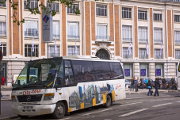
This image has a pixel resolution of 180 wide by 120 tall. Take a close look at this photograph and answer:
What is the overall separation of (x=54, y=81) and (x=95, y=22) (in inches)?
1547

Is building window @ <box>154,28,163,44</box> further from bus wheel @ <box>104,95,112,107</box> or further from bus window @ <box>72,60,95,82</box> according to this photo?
bus window @ <box>72,60,95,82</box>

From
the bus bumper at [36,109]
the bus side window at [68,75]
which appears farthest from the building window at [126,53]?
the bus bumper at [36,109]

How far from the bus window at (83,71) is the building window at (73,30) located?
111ft

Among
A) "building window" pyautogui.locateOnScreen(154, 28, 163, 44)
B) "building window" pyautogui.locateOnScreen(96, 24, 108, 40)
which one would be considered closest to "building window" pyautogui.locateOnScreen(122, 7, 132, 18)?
"building window" pyautogui.locateOnScreen(96, 24, 108, 40)

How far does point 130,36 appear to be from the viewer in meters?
57.3

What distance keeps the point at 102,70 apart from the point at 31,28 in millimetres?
31397

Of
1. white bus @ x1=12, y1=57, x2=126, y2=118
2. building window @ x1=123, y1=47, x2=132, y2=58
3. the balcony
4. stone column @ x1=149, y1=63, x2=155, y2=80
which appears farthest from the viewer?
stone column @ x1=149, y1=63, x2=155, y2=80

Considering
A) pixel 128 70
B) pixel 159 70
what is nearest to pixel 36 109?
pixel 128 70

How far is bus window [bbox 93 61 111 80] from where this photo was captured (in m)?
19.1

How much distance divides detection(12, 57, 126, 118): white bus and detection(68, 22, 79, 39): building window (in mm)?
33208

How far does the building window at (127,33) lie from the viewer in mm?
56800

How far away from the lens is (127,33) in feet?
188

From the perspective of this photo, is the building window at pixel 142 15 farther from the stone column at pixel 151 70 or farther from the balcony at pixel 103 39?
the stone column at pixel 151 70

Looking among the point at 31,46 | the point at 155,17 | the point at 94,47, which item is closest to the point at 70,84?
the point at 31,46
